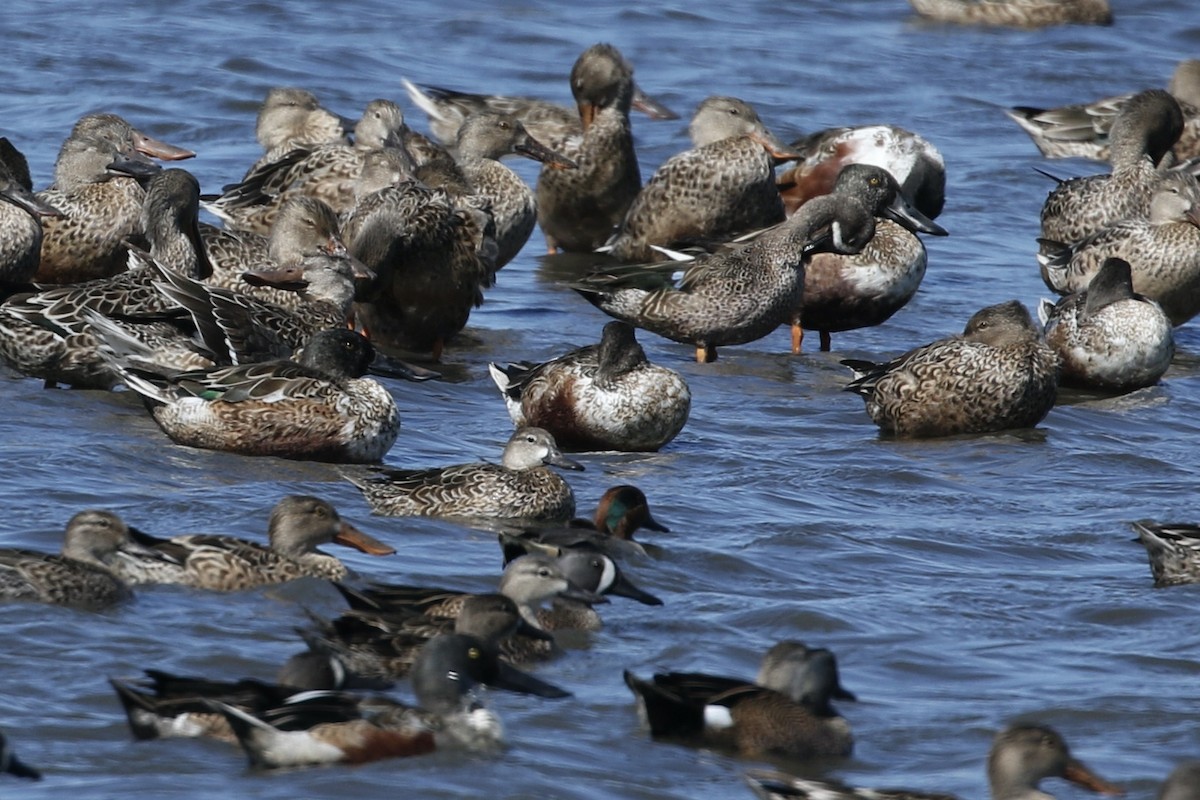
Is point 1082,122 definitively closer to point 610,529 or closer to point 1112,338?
point 1112,338

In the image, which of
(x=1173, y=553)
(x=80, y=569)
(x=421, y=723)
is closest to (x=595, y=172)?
(x=1173, y=553)

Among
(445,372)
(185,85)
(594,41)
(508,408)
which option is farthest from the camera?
(594,41)

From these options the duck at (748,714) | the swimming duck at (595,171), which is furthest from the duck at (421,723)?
the swimming duck at (595,171)

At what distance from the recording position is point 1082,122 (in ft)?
58.3

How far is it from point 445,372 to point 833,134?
4.47 m

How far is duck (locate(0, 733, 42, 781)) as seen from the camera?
5.39m

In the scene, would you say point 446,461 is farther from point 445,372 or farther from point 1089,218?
point 1089,218

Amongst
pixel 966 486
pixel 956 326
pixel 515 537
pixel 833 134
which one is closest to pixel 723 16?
pixel 833 134

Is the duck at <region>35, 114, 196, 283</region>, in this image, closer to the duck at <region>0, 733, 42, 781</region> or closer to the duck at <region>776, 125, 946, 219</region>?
the duck at <region>776, 125, 946, 219</region>

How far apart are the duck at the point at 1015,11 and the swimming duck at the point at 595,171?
950 centimetres

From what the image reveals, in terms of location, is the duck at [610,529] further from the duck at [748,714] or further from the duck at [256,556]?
the duck at [748,714]

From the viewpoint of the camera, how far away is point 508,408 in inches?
400

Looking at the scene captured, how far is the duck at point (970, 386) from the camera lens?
10.3 m

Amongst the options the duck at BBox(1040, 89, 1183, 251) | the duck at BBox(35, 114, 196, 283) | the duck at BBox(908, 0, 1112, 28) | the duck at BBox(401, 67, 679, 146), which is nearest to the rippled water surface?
the duck at BBox(1040, 89, 1183, 251)
